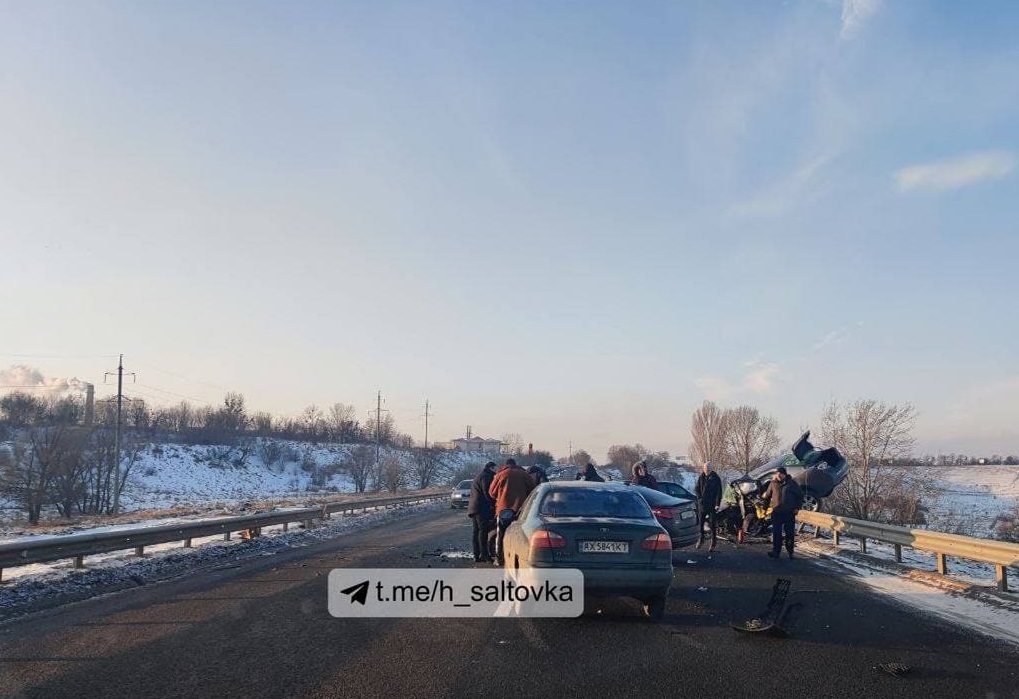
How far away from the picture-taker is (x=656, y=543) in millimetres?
7984

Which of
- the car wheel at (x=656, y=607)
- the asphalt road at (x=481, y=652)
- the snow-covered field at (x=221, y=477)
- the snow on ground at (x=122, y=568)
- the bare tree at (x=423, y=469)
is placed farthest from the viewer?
the bare tree at (x=423, y=469)

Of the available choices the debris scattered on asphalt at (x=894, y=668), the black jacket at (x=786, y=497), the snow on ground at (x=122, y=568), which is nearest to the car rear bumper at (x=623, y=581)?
the debris scattered on asphalt at (x=894, y=668)

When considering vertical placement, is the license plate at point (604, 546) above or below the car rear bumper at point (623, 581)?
above

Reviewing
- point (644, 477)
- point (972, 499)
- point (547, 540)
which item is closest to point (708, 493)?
point (644, 477)

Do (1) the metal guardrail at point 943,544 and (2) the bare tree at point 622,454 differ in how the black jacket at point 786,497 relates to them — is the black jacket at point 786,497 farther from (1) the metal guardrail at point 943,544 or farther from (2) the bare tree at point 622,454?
(2) the bare tree at point 622,454

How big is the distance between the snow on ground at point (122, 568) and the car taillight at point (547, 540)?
6.13m

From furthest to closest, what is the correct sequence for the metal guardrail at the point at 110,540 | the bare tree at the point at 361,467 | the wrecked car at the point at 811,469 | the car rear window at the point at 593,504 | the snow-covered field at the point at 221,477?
1. the bare tree at the point at 361,467
2. the snow-covered field at the point at 221,477
3. the wrecked car at the point at 811,469
4. the metal guardrail at the point at 110,540
5. the car rear window at the point at 593,504

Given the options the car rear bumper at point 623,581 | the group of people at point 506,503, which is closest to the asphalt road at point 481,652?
the car rear bumper at point 623,581

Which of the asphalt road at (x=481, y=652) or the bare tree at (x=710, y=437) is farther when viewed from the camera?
the bare tree at (x=710, y=437)

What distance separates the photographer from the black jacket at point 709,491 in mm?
17078

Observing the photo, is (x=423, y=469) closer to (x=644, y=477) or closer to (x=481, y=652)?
(x=644, y=477)

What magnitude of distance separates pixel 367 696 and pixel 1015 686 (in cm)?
467

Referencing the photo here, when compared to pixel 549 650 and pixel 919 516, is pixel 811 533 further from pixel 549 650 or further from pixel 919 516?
pixel 549 650

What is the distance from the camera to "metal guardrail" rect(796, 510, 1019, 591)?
10.1m
